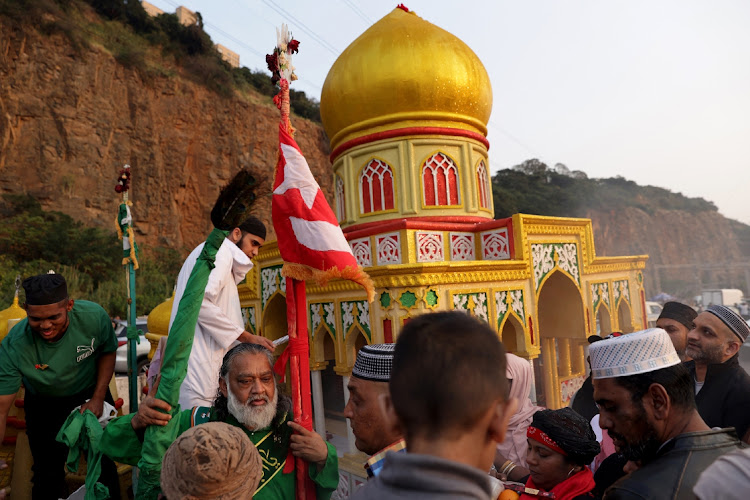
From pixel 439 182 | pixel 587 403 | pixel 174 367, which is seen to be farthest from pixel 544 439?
pixel 439 182

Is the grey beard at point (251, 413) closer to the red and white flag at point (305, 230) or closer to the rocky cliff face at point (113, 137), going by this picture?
the red and white flag at point (305, 230)

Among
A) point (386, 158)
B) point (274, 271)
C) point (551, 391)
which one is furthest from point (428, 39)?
point (551, 391)

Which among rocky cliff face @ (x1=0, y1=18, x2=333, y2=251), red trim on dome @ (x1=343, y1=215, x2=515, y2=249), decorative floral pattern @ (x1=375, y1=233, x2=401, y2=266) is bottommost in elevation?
decorative floral pattern @ (x1=375, y1=233, x2=401, y2=266)

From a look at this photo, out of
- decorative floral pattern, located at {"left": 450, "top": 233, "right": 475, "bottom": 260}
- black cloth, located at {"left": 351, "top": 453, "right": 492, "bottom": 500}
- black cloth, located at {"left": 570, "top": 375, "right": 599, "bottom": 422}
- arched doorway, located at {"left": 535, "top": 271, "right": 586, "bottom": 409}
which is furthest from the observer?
arched doorway, located at {"left": 535, "top": 271, "right": 586, "bottom": 409}

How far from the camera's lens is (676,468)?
1.56 m

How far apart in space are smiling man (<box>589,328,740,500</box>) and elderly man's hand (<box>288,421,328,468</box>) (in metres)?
1.33

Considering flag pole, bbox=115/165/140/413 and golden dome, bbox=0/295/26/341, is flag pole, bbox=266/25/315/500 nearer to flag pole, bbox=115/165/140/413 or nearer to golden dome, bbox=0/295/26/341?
flag pole, bbox=115/165/140/413

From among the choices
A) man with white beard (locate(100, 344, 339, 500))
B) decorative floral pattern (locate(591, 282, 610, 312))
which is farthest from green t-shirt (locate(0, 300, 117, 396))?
decorative floral pattern (locate(591, 282, 610, 312))

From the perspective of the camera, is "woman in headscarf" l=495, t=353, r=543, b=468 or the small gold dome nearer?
"woman in headscarf" l=495, t=353, r=543, b=468

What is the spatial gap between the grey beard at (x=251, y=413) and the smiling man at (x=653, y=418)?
1.59 m

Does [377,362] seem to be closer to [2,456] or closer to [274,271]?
[2,456]

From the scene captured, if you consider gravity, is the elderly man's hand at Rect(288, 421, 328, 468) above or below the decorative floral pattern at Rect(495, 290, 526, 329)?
below

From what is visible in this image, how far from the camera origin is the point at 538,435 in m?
2.50

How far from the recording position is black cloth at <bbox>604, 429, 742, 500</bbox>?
1494mm
